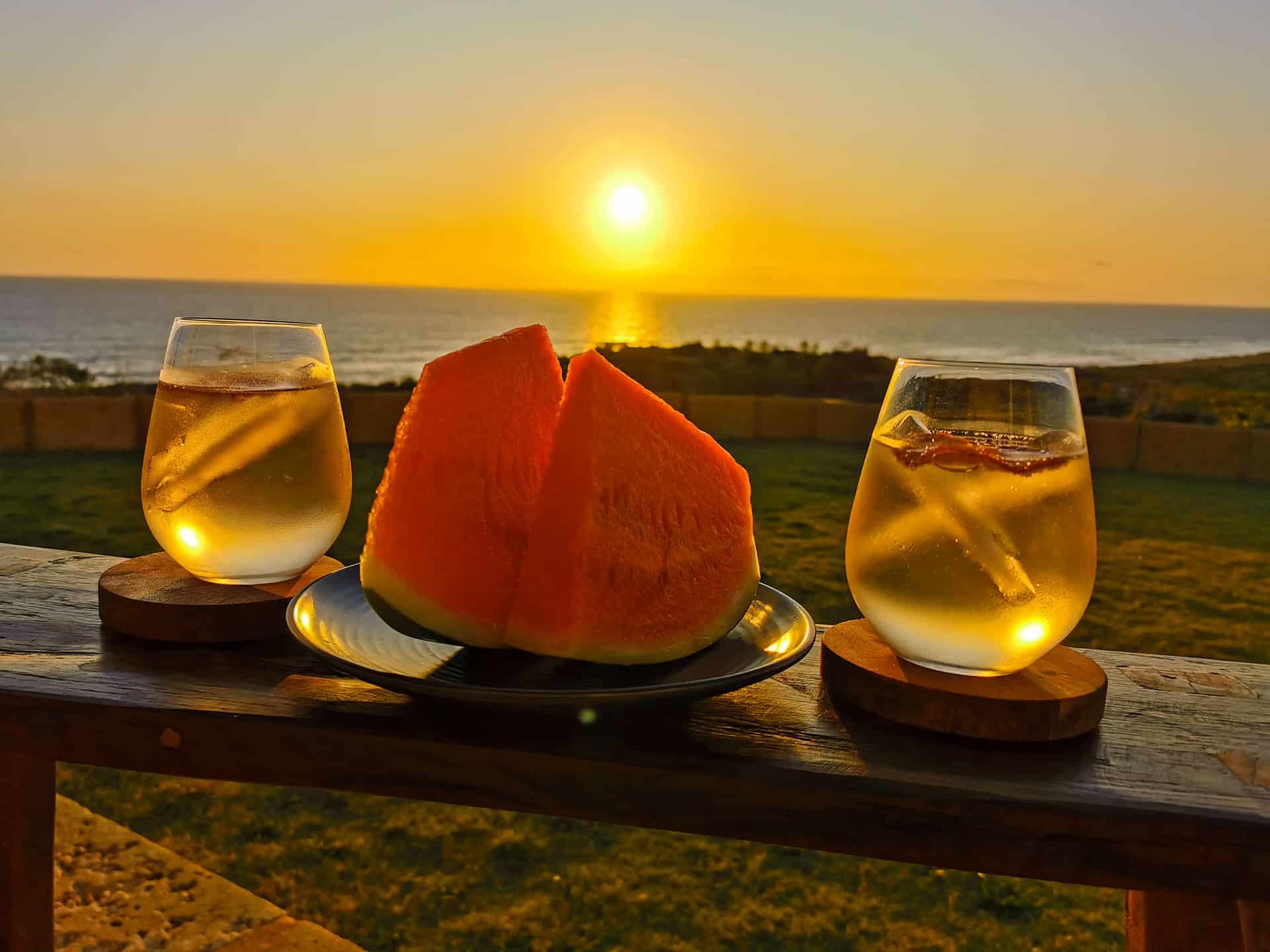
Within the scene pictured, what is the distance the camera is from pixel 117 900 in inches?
110

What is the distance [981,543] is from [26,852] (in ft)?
5.54

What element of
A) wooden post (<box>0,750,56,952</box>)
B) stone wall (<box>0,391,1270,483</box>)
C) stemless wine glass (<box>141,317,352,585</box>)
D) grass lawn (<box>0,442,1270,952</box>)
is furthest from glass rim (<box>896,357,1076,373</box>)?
stone wall (<box>0,391,1270,483</box>)

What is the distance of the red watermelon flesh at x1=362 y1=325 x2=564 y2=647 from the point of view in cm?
115

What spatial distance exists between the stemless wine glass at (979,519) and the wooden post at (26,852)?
1460mm

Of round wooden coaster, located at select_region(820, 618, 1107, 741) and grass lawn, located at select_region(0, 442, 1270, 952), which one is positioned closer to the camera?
round wooden coaster, located at select_region(820, 618, 1107, 741)

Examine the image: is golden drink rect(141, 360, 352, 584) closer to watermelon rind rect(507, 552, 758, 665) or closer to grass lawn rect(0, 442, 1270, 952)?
watermelon rind rect(507, 552, 758, 665)

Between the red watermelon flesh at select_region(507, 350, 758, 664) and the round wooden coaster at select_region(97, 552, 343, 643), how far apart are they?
0.41m

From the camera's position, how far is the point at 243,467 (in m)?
1.36

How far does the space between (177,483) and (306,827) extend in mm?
2592

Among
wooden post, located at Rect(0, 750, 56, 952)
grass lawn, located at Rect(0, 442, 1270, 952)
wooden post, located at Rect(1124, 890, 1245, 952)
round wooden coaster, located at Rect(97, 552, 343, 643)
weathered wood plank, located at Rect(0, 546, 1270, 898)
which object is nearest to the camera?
weathered wood plank, located at Rect(0, 546, 1270, 898)

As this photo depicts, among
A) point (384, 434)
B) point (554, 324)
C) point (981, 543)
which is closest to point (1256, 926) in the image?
point (981, 543)

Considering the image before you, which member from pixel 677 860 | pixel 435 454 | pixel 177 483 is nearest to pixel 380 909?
pixel 677 860

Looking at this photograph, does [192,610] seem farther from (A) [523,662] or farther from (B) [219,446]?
(A) [523,662]

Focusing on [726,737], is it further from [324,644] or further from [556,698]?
[324,644]
